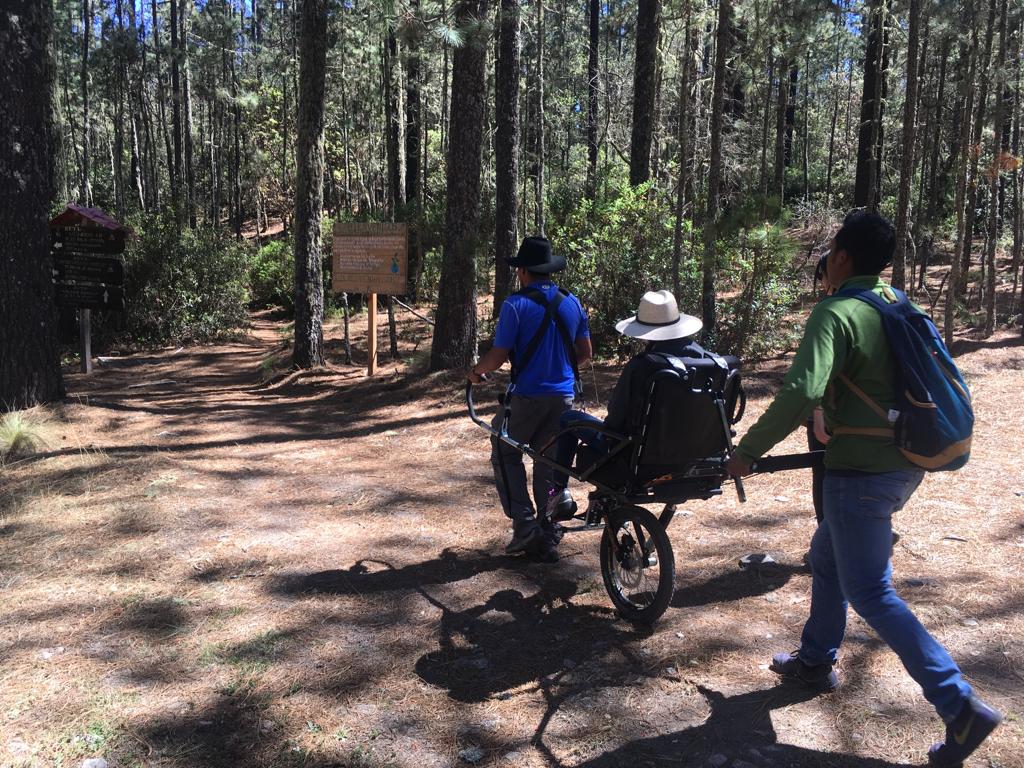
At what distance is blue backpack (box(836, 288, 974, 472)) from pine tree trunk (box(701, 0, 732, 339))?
7249mm

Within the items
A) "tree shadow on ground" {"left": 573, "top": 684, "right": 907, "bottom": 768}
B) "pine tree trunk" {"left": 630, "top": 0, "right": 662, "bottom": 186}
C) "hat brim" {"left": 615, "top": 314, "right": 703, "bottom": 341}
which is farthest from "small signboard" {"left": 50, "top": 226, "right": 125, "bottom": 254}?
"tree shadow on ground" {"left": 573, "top": 684, "right": 907, "bottom": 768}

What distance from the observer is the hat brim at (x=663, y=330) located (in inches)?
151

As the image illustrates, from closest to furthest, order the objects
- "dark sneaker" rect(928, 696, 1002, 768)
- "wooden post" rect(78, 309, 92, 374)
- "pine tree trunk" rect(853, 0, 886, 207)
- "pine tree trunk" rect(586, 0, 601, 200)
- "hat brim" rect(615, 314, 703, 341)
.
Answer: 1. "dark sneaker" rect(928, 696, 1002, 768)
2. "hat brim" rect(615, 314, 703, 341)
3. "wooden post" rect(78, 309, 92, 374)
4. "pine tree trunk" rect(853, 0, 886, 207)
5. "pine tree trunk" rect(586, 0, 601, 200)

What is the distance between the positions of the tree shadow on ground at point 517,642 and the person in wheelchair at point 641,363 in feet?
2.83

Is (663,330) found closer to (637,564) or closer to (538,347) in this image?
(538,347)

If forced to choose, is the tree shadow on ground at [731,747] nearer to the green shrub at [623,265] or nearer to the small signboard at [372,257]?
the green shrub at [623,265]

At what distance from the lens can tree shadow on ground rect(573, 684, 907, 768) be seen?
290 cm

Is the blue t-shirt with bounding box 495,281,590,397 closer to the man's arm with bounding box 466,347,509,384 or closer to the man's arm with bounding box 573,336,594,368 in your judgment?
the man's arm with bounding box 466,347,509,384

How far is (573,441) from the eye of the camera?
4.45 m

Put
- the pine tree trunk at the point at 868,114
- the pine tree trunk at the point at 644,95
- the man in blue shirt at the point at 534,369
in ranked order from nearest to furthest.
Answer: the man in blue shirt at the point at 534,369 < the pine tree trunk at the point at 644,95 < the pine tree trunk at the point at 868,114

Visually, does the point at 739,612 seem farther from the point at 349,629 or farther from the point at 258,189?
the point at 258,189

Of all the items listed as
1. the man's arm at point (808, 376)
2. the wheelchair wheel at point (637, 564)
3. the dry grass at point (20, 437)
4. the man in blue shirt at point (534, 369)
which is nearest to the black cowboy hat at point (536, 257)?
the man in blue shirt at point (534, 369)

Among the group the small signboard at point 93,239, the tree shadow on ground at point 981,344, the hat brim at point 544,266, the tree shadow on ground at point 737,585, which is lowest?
the tree shadow on ground at point 737,585

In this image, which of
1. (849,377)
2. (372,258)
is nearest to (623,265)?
(372,258)
